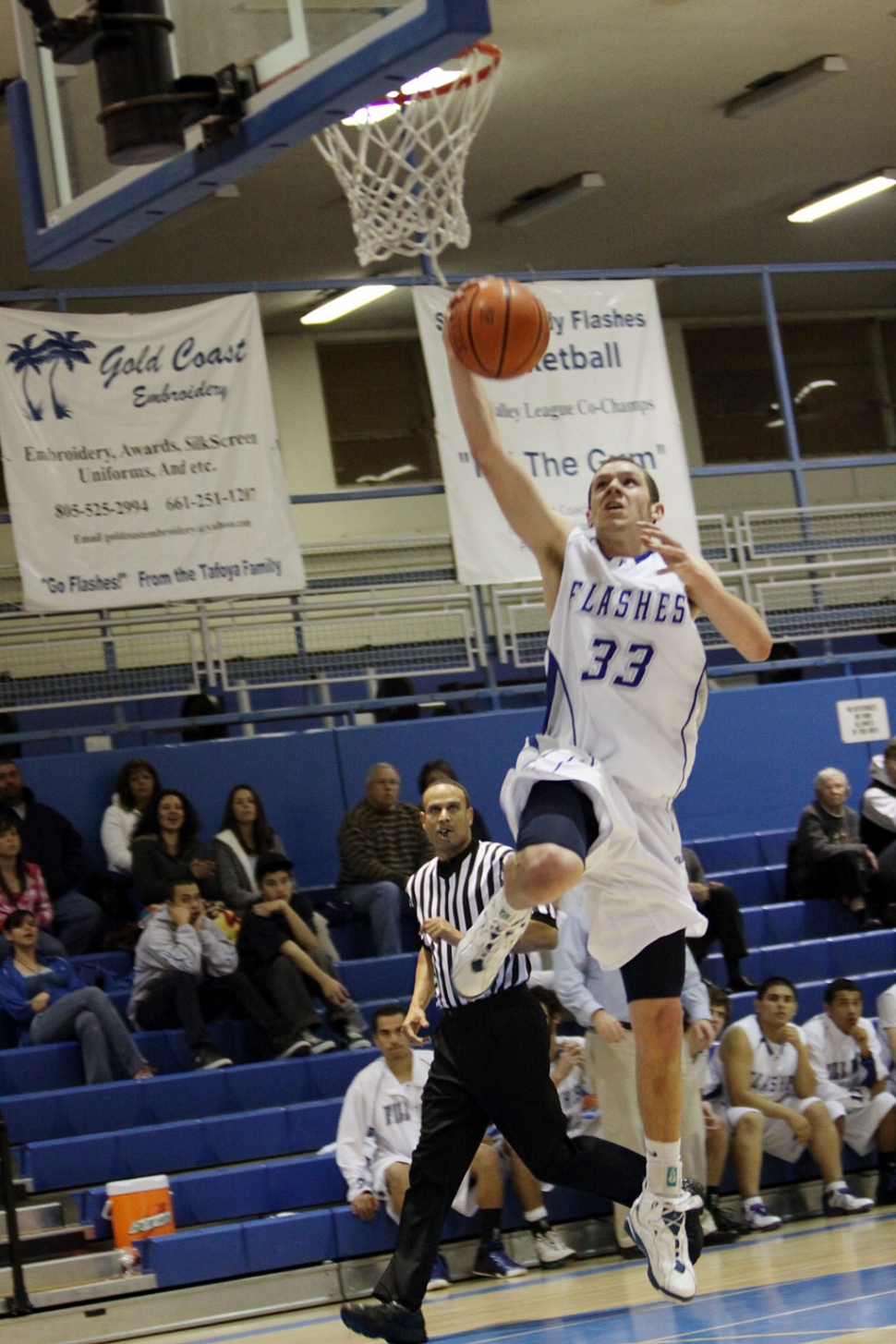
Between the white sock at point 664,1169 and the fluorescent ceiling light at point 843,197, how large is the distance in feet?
45.7

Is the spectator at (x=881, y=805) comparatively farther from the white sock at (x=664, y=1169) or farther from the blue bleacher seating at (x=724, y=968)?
the white sock at (x=664, y=1169)

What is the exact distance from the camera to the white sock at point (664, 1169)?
16.4ft

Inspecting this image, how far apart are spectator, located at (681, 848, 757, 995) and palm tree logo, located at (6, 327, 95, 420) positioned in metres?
4.71

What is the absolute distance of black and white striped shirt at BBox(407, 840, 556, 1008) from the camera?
20.1ft

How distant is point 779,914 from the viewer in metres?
11.1

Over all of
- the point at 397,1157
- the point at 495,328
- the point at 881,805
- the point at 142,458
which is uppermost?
the point at 142,458

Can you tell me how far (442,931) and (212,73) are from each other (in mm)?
2984

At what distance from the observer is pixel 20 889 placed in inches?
378

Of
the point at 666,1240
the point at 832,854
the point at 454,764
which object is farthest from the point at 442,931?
the point at 454,764

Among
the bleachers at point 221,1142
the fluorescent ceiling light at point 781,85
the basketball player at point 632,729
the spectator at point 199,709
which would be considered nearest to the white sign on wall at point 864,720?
the bleachers at point 221,1142

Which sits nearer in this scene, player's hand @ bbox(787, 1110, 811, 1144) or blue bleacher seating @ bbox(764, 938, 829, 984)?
player's hand @ bbox(787, 1110, 811, 1144)

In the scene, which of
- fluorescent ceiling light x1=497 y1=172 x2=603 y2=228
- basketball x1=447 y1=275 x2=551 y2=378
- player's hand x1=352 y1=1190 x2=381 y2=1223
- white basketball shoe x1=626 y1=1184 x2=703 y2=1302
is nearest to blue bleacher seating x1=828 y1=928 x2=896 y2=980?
player's hand x1=352 y1=1190 x2=381 y2=1223

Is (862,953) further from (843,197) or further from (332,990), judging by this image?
(843,197)

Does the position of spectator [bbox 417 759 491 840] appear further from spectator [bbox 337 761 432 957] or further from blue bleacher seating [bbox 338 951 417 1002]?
blue bleacher seating [bbox 338 951 417 1002]
